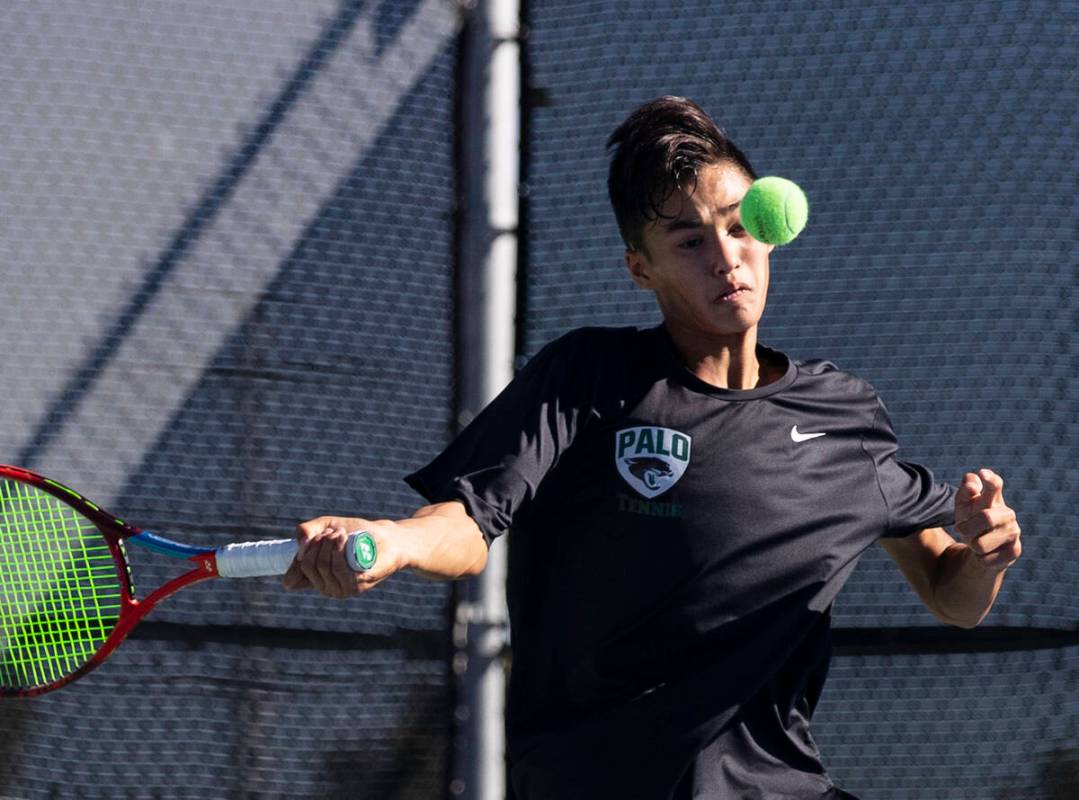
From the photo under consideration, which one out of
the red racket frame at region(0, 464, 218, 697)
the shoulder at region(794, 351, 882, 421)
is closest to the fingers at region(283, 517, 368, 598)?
the red racket frame at region(0, 464, 218, 697)

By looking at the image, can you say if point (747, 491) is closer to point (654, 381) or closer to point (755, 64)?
point (654, 381)

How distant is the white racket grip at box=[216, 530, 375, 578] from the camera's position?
1.79 meters

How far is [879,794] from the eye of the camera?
10.7 feet

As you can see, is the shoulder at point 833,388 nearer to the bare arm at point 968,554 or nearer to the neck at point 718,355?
the neck at point 718,355

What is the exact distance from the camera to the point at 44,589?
122 inches

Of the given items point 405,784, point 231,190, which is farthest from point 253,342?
point 405,784

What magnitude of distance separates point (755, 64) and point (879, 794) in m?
1.63

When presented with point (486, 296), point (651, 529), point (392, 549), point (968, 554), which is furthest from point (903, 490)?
point (486, 296)

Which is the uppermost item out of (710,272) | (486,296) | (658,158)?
(486,296)

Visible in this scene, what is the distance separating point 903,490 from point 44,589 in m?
1.76

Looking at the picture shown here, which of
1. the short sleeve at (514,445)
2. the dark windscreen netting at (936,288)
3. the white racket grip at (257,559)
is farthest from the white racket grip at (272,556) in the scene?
the dark windscreen netting at (936,288)

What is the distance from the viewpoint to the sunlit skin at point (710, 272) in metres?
2.27

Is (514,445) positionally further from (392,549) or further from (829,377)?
(829,377)

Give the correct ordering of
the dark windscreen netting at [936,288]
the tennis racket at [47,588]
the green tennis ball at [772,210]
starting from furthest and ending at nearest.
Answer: the dark windscreen netting at [936,288] → the tennis racket at [47,588] → the green tennis ball at [772,210]
